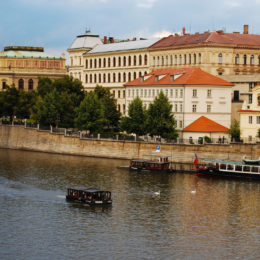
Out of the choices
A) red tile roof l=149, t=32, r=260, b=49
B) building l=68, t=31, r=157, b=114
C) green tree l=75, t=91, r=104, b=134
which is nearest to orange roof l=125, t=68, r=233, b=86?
green tree l=75, t=91, r=104, b=134

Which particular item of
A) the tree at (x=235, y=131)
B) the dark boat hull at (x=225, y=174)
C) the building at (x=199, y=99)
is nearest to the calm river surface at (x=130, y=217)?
the dark boat hull at (x=225, y=174)

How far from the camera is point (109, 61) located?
16675cm

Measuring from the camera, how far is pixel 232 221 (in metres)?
68.8

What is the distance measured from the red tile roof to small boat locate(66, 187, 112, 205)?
67.2 m

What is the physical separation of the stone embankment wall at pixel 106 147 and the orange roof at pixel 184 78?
15195 millimetres

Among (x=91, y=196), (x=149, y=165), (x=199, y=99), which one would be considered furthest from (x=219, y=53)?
(x=91, y=196)

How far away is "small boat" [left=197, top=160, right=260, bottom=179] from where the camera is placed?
9356 centimetres

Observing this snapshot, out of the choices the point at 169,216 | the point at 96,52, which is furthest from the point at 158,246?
the point at 96,52

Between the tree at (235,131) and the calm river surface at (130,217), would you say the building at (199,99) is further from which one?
the calm river surface at (130,217)

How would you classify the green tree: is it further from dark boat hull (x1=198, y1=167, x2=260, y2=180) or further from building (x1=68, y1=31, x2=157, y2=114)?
building (x1=68, y1=31, x2=157, y2=114)

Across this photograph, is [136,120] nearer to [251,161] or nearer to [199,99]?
[199,99]

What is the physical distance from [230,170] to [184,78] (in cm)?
2970

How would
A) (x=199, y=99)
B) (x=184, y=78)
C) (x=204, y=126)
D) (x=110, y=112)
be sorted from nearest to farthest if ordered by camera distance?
1. (x=204, y=126)
2. (x=199, y=99)
3. (x=184, y=78)
4. (x=110, y=112)

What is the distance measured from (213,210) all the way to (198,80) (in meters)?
48.5
